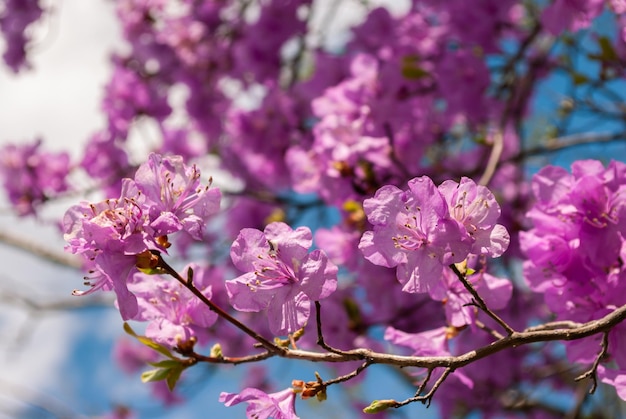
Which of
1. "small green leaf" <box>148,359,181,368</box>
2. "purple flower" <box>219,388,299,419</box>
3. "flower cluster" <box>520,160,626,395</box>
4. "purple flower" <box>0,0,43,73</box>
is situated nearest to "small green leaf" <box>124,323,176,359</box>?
"small green leaf" <box>148,359,181,368</box>

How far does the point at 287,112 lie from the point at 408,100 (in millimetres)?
1020

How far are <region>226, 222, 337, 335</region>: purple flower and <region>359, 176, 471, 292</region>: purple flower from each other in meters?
0.12

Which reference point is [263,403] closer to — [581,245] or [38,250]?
[581,245]

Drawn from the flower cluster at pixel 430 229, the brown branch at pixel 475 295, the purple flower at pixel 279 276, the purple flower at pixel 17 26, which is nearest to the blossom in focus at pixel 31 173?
the purple flower at pixel 17 26

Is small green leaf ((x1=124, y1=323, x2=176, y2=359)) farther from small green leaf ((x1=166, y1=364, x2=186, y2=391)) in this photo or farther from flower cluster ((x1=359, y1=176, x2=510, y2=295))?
flower cluster ((x1=359, y1=176, x2=510, y2=295))

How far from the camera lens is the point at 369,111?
261 centimetres

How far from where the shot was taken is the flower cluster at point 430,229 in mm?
1412

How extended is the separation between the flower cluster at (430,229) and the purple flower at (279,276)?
118 millimetres

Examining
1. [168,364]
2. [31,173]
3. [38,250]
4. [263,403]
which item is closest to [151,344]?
[168,364]

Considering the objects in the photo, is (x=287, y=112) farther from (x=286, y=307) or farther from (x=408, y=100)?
(x=286, y=307)

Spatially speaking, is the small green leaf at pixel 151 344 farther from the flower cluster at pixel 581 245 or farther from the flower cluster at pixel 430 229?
the flower cluster at pixel 581 245

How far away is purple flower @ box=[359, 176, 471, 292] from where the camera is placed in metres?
1.41

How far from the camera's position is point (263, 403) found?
1.44 metres

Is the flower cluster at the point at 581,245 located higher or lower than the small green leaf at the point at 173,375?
lower
